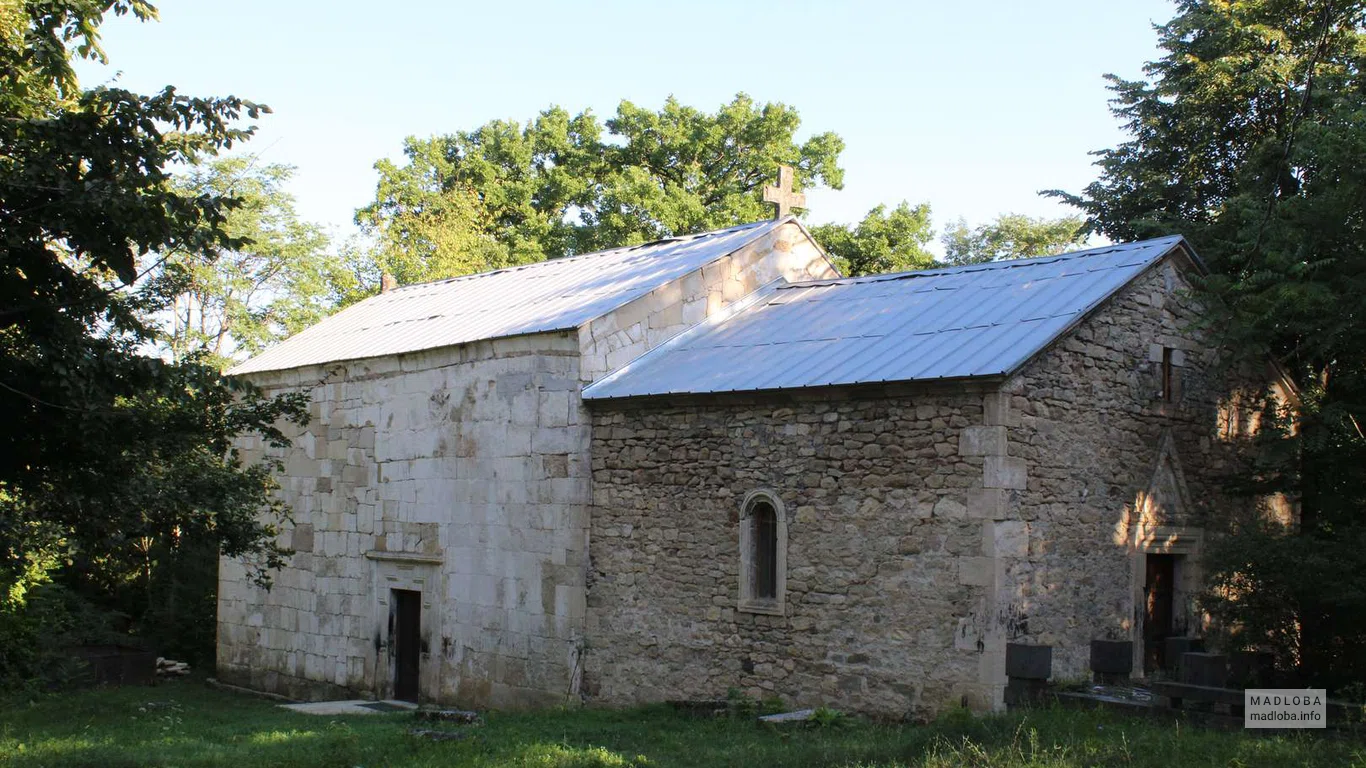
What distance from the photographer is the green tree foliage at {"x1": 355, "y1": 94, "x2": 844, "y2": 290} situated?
108ft

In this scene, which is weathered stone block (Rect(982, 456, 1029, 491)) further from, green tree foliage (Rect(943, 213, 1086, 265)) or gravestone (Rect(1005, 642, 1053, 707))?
green tree foliage (Rect(943, 213, 1086, 265))

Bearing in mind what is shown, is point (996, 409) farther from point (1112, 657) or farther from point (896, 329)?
point (1112, 657)

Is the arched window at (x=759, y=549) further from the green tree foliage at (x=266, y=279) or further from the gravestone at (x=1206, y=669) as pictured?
the green tree foliage at (x=266, y=279)

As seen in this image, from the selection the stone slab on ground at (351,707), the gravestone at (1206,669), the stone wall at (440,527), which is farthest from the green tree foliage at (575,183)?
the gravestone at (1206,669)

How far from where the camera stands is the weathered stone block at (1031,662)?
→ 1116 centimetres

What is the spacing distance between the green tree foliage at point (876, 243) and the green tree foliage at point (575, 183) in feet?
8.65

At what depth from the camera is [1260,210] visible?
48.6 feet

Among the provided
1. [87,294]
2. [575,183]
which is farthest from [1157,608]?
[575,183]

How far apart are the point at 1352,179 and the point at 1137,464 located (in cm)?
358

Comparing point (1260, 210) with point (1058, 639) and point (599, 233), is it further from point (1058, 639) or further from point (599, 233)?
point (599, 233)

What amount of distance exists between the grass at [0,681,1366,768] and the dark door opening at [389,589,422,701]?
2817 mm

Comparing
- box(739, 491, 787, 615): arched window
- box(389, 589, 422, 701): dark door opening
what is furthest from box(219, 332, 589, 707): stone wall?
box(739, 491, 787, 615): arched window

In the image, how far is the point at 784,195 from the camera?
1859 cm

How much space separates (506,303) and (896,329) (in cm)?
657
